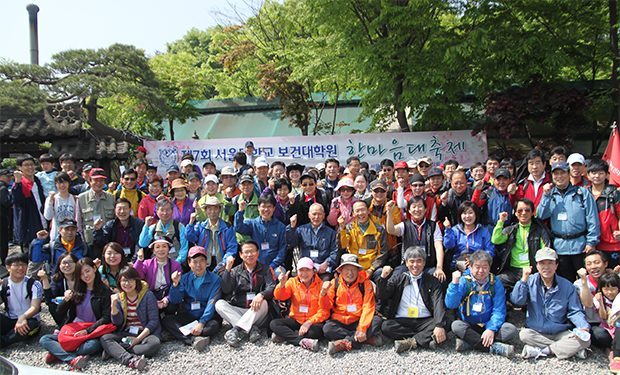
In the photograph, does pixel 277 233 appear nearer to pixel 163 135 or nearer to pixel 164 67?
pixel 163 135

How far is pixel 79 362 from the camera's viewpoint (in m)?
5.07

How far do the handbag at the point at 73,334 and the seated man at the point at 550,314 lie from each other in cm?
452

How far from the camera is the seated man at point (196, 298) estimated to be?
18.6 ft

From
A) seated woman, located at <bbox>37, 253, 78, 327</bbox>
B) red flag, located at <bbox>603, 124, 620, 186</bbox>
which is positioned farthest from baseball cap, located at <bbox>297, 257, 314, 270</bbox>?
red flag, located at <bbox>603, 124, 620, 186</bbox>

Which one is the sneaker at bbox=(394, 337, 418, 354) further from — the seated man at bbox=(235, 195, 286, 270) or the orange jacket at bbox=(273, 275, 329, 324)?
the seated man at bbox=(235, 195, 286, 270)

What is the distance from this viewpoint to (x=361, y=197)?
6672mm

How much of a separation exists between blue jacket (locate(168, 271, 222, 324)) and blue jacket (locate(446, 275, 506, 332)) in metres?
2.78

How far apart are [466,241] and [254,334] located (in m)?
2.83

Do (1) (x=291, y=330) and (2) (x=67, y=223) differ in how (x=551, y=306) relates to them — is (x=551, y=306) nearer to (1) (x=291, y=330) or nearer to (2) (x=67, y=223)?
(1) (x=291, y=330)

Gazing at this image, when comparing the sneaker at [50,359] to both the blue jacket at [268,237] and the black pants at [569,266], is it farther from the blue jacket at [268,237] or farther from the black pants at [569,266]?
the black pants at [569,266]

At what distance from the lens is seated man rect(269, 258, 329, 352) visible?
544cm

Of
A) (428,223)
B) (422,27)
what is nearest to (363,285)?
(428,223)

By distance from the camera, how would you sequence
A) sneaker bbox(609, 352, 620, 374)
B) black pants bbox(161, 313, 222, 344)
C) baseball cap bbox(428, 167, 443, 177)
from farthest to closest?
baseball cap bbox(428, 167, 443, 177) < black pants bbox(161, 313, 222, 344) < sneaker bbox(609, 352, 620, 374)

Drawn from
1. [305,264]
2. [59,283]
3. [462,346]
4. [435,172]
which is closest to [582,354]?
[462,346]
